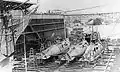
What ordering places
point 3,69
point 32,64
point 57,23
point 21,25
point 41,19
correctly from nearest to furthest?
point 3,69 < point 21,25 < point 32,64 < point 41,19 < point 57,23

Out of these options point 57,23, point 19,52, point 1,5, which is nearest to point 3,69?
point 1,5

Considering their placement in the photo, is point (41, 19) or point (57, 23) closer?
point (41, 19)

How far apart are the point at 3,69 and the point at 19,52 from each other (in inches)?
206

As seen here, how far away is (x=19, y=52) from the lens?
14.1 meters

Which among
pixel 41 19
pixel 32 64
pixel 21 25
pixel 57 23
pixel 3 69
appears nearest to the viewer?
pixel 3 69

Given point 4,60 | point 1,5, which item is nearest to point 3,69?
point 4,60

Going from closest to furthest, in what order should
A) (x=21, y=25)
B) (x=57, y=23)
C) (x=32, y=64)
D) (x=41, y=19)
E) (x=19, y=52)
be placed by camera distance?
(x=21, y=25) → (x=32, y=64) → (x=19, y=52) → (x=41, y=19) → (x=57, y=23)

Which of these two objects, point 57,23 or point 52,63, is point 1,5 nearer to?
point 52,63

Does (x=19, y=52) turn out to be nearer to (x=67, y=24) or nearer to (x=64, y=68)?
(x=64, y=68)

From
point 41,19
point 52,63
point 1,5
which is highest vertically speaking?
point 1,5

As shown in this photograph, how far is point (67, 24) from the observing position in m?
19.9

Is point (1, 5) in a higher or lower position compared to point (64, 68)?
higher

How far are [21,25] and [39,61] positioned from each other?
91.0 inches

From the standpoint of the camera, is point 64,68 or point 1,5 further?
point 64,68
